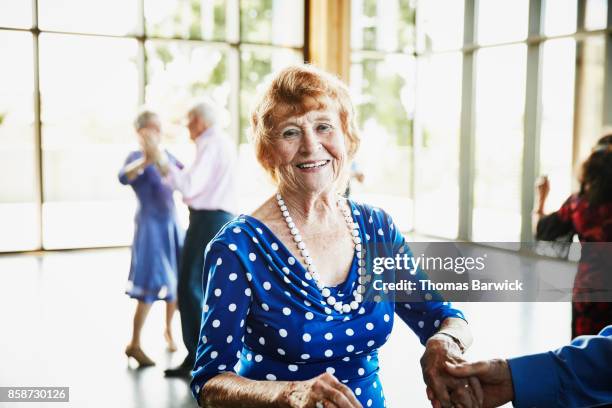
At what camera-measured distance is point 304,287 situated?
55.7 inches

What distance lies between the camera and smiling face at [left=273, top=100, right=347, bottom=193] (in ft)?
4.93

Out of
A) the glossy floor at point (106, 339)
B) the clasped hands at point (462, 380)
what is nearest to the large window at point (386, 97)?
the glossy floor at point (106, 339)

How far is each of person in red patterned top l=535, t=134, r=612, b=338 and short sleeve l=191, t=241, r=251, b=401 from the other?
2.11 m

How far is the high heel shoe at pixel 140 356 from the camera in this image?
4352 mm

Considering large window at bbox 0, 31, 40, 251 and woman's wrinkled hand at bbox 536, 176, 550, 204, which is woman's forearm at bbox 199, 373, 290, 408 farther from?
large window at bbox 0, 31, 40, 251

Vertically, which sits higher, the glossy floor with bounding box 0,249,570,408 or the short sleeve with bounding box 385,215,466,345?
the short sleeve with bounding box 385,215,466,345

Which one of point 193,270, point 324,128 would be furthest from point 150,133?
point 324,128

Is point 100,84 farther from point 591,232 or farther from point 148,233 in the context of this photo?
point 591,232

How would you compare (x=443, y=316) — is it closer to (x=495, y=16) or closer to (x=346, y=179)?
(x=346, y=179)

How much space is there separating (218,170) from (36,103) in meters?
4.77

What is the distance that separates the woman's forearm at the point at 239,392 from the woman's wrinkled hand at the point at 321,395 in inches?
0.9

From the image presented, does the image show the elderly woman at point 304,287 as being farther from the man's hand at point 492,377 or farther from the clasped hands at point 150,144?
the clasped hands at point 150,144

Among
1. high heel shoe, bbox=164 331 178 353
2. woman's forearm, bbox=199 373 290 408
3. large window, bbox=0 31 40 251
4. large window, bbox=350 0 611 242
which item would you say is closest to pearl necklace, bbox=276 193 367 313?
woman's forearm, bbox=199 373 290 408

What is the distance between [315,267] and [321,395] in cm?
37
